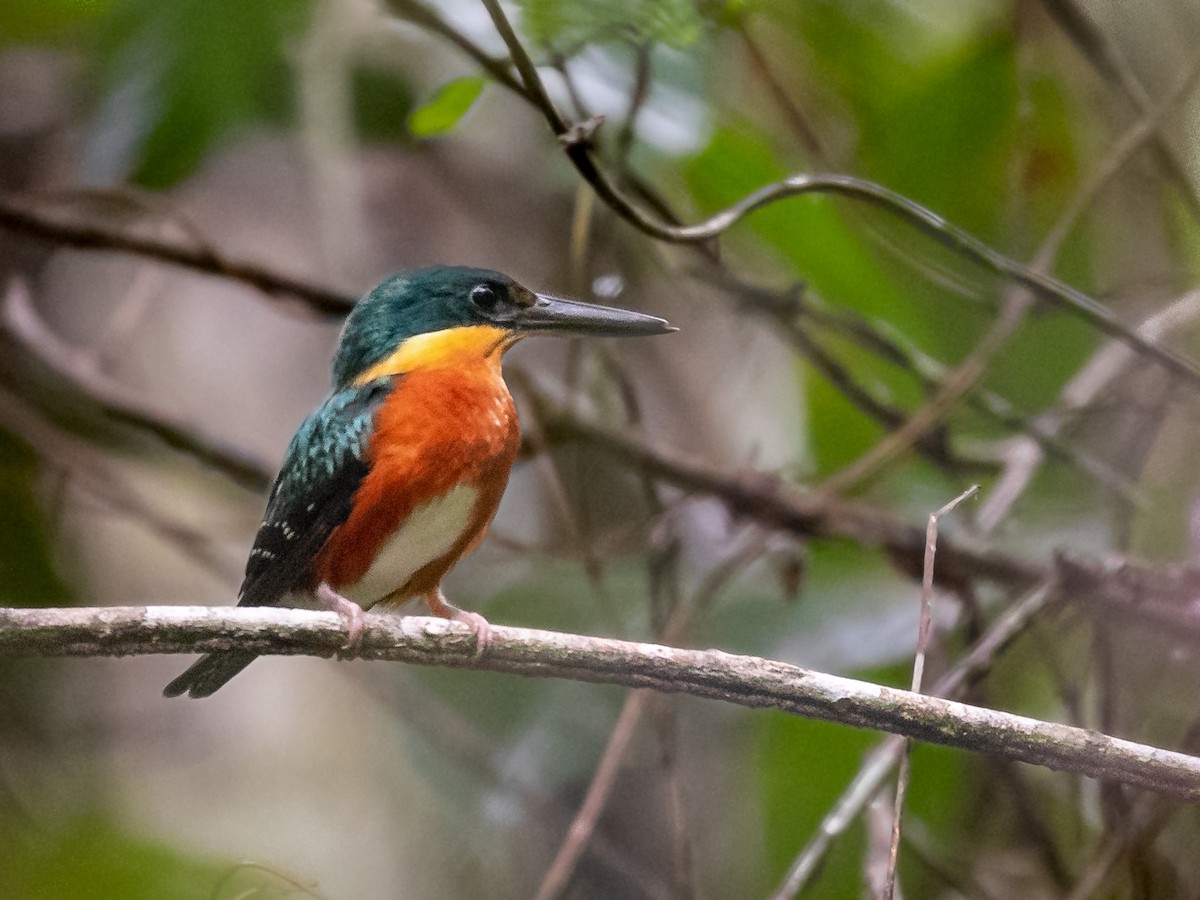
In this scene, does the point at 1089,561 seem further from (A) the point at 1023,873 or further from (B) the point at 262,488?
(B) the point at 262,488

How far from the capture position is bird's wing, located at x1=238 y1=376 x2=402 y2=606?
1.05m

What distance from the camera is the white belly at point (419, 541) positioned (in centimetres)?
106

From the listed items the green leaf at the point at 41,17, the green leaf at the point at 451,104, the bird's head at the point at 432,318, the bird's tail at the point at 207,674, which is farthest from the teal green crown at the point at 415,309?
the green leaf at the point at 41,17

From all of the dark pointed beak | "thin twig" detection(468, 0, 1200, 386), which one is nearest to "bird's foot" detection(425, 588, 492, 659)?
the dark pointed beak

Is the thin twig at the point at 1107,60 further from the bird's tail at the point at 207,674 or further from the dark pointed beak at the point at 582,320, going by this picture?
the bird's tail at the point at 207,674

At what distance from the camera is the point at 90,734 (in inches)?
51.1

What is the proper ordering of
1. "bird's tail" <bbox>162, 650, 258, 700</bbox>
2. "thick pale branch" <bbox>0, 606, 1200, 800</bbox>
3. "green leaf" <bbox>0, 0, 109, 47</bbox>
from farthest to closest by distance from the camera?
"green leaf" <bbox>0, 0, 109, 47</bbox> < "bird's tail" <bbox>162, 650, 258, 700</bbox> < "thick pale branch" <bbox>0, 606, 1200, 800</bbox>

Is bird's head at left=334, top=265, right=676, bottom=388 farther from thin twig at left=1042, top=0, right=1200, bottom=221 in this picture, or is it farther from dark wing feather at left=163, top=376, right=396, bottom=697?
thin twig at left=1042, top=0, right=1200, bottom=221

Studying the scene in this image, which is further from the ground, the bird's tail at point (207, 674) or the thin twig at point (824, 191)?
the thin twig at point (824, 191)

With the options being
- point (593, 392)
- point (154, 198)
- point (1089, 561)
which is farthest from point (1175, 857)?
point (154, 198)

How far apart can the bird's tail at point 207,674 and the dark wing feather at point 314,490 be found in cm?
9

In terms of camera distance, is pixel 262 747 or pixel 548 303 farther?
pixel 262 747

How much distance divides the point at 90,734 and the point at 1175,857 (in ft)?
3.67

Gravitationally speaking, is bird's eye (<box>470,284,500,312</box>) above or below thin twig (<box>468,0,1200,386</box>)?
below
